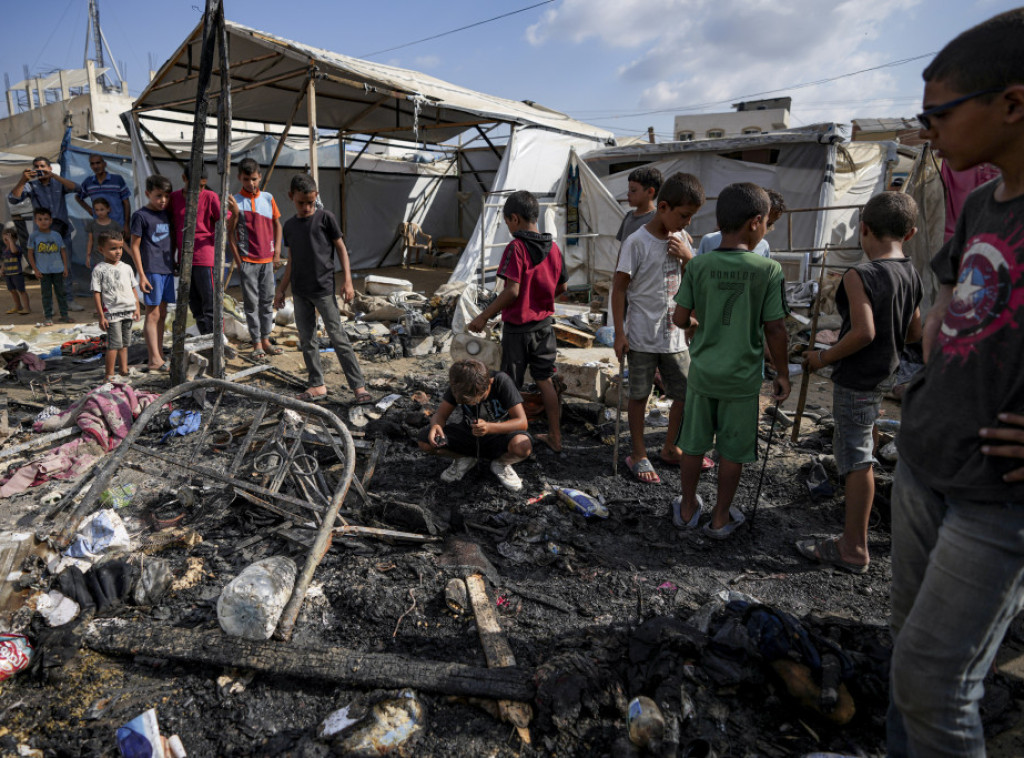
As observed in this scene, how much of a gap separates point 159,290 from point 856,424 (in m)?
6.52

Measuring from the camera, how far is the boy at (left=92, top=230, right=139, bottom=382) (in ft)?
19.0

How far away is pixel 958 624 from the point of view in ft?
4.36

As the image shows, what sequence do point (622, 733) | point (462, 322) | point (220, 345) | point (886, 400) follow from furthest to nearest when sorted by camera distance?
point (462, 322) < point (886, 400) < point (220, 345) < point (622, 733)

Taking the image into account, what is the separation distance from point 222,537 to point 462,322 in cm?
515

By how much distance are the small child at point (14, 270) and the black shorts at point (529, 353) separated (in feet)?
31.2

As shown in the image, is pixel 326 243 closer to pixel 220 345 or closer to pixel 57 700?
pixel 220 345

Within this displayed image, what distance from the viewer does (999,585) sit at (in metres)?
1.30

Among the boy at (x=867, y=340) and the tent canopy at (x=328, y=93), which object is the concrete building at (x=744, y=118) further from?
the boy at (x=867, y=340)

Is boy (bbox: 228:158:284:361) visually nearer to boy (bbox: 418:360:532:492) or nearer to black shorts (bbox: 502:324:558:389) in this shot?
black shorts (bbox: 502:324:558:389)

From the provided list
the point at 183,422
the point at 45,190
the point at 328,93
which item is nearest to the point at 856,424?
the point at 183,422

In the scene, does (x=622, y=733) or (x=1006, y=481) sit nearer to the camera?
(x=1006, y=481)

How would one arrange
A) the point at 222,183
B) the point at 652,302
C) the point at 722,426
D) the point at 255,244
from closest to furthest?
1. the point at 722,426
2. the point at 652,302
3. the point at 222,183
4. the point at 255,244

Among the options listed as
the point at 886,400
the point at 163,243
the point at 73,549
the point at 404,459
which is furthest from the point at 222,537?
the point at 886,400

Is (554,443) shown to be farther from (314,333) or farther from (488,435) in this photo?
(314,333)
